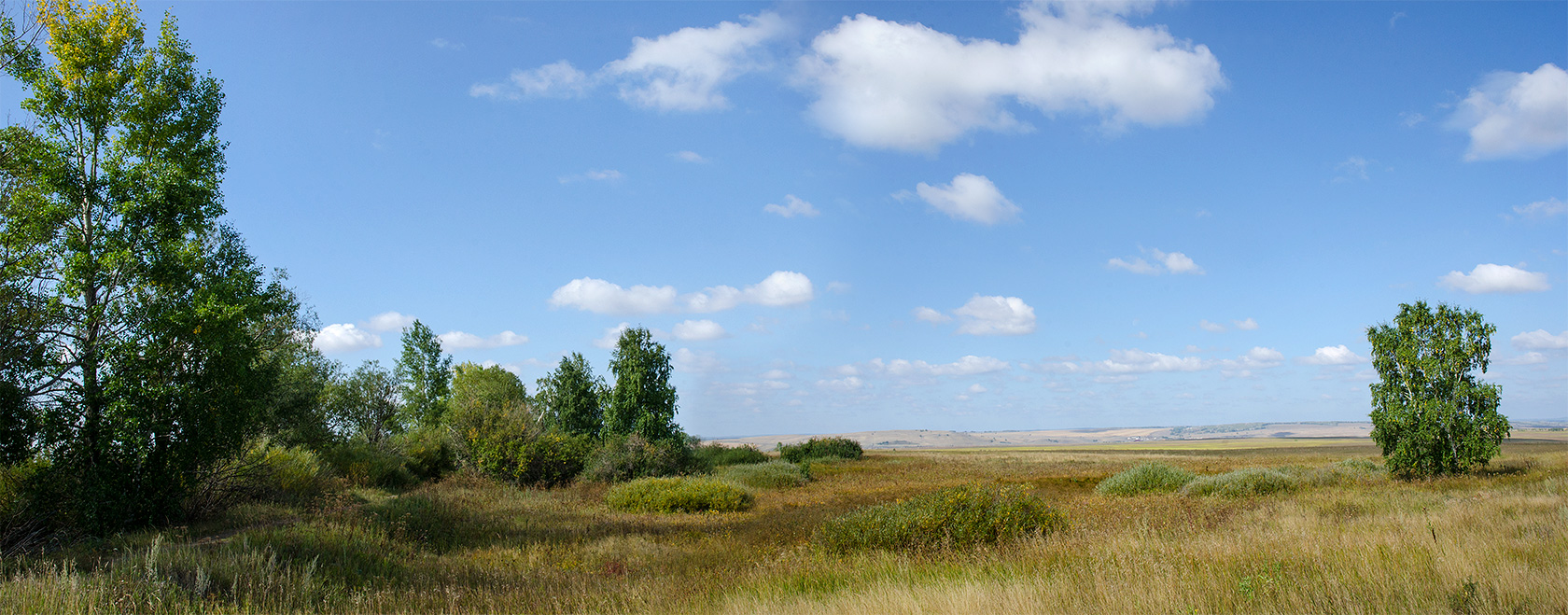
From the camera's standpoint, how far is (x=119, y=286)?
48.4 ft

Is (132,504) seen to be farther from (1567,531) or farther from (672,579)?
(1567,531)

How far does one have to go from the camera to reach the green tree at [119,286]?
530 inches

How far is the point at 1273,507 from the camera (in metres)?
14.9

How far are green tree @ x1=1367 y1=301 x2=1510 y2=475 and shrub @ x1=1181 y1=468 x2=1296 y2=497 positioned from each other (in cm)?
401

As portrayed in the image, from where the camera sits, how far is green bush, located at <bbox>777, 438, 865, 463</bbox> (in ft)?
165

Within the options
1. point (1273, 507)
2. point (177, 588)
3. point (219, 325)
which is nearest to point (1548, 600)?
point (1273, 507)

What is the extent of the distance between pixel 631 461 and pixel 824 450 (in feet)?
79.8

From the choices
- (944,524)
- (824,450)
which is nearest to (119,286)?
(944,524)

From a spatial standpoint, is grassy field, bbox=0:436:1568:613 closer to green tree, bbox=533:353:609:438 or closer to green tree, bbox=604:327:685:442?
green tree, bbox=604:327:685:442

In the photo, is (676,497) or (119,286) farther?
(676,497)

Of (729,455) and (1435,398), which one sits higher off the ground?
(1435,398)

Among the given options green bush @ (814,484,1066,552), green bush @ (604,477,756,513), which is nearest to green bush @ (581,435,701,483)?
green bush @ (604,477,756,513)

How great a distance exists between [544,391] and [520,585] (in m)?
43.6

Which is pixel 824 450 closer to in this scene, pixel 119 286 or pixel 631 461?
pixel 631 461
